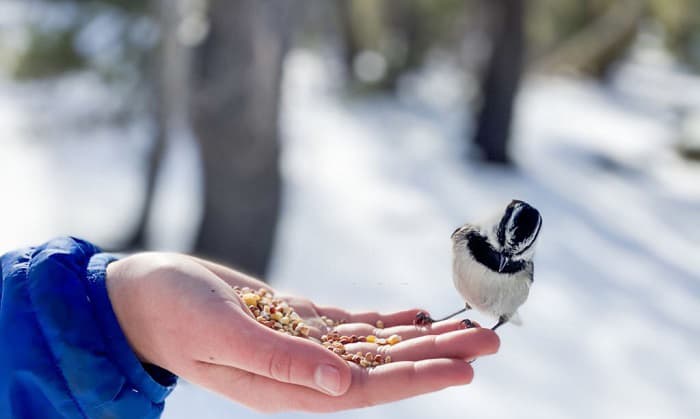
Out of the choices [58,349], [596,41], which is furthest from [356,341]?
[596,41]

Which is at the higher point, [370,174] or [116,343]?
[370,174]

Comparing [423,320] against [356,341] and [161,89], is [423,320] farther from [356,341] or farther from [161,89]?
[161,89]

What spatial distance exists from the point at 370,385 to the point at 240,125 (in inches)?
107

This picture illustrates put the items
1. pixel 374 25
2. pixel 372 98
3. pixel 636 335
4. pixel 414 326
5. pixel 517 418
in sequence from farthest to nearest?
pixel 374 25
pixel 372 98
pixel 636 335
pixel 517 418
pixel 414 326

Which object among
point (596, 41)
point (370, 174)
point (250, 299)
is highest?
point (596, 41)

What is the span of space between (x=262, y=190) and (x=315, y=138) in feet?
11.7

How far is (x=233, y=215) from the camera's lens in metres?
3.90

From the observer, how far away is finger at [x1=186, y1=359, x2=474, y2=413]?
1.16 metres

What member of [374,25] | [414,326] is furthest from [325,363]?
[374,25]

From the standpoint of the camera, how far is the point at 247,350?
117 centimetres

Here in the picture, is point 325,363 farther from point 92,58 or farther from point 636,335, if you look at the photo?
point 92,58

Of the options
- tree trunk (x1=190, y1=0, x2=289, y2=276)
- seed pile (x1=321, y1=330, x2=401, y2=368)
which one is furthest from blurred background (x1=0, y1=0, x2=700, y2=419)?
seed pile (x1=321, y1=330, x2=401, y2=368)

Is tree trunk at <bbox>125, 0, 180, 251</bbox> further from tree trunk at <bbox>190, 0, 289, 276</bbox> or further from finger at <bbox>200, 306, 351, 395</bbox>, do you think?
finger at <bbox>200, 306, 351, 395</bbox>

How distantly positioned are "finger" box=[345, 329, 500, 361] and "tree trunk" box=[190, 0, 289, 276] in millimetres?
2593
